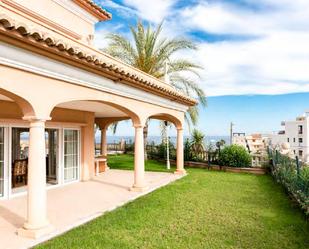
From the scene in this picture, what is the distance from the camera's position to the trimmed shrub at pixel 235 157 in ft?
59.9

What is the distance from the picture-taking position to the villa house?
5.92m

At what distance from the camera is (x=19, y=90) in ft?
19.3

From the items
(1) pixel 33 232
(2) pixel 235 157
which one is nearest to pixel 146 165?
(2) pixel 235 157

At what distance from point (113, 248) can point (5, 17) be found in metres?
4.54

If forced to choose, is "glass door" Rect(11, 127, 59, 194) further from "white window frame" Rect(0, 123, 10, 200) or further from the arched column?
the arched column

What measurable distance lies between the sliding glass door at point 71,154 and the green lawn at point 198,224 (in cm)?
389

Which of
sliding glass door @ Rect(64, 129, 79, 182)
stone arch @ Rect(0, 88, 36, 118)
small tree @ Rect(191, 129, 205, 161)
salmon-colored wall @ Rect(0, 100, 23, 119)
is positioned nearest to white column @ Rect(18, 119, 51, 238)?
stone arch @ Rect(0, 88, 36, 118)

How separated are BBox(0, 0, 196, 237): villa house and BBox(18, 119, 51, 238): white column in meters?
0.02

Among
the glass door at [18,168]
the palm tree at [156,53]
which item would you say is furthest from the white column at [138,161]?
the palm tree at [156,53]

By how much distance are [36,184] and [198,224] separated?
3.91m

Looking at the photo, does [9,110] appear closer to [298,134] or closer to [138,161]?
[138,161]

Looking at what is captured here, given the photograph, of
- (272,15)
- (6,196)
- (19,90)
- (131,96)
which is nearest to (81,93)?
(19,90)

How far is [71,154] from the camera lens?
42.7ft

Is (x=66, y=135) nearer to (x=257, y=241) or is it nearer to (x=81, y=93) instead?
(x=81, y=93)
